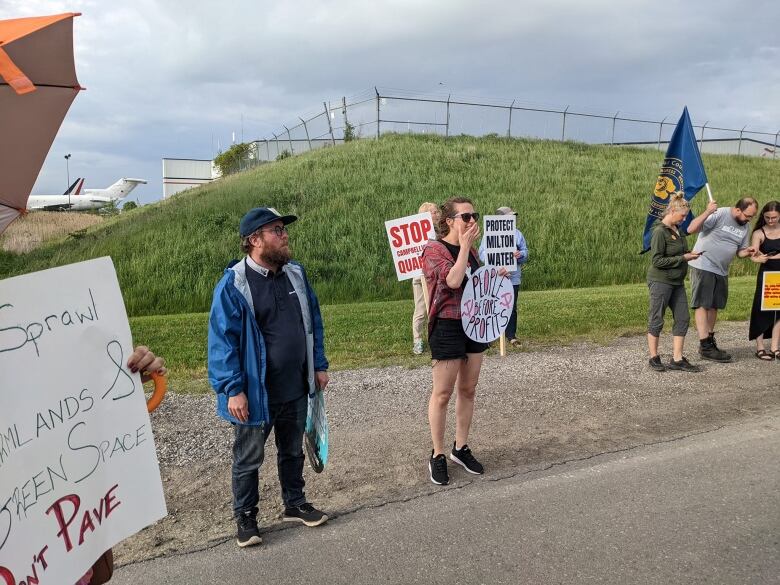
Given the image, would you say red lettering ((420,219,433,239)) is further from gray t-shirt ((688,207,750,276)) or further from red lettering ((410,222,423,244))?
gray t-shirt ((688,207,750,276))

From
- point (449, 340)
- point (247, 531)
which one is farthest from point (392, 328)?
point (247, 531)

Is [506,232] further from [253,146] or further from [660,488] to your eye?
[253,146]

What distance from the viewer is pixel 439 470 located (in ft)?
15.0

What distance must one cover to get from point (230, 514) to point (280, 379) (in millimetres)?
1120

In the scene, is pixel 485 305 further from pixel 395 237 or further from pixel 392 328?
pixel 392 328

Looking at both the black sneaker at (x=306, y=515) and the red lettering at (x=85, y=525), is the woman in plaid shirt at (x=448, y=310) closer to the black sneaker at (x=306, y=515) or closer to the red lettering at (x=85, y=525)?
the black sneaker at (x=306, y=515)

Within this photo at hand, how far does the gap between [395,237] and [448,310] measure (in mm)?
4164

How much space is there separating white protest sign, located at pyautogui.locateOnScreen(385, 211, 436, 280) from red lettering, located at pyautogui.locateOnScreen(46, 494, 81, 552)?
6.53 meters

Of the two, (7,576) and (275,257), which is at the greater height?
(275,257)

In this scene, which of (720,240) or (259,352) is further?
(720,240)

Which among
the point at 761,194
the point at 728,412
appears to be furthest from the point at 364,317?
the point at 761,194

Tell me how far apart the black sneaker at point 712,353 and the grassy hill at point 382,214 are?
905 centimetres

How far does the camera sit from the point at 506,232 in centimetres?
773

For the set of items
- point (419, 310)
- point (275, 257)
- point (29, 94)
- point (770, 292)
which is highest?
point (29, 94)
